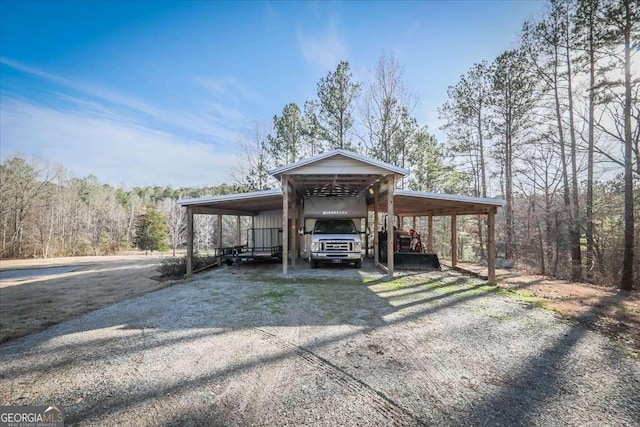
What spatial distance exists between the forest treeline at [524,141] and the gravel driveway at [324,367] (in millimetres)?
9097

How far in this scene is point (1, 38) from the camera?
9914 mm

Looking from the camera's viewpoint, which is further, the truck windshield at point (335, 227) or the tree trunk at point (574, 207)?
the tree trunk at point (574, 207)

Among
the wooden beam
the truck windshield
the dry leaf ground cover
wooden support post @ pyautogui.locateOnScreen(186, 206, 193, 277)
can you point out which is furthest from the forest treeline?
wooden support post @ pyautogui.locateOnScreen(186, 206, 193, 277)

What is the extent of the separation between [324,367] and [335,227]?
7506 mm

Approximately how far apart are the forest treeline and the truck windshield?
28.6ft

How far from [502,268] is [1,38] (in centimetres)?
2273

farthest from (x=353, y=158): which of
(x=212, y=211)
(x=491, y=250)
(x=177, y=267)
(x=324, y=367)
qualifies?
(x=177, y=267)

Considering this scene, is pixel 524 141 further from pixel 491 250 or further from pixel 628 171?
pixel 491 250

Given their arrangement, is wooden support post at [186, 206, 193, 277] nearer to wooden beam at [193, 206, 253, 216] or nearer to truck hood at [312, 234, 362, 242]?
wooden beam at [193, 206, 253, 216]

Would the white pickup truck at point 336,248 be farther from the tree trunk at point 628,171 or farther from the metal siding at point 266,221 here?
the tree trunk at point 628,171

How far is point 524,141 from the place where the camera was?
14031mm

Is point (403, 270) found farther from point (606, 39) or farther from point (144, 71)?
point (144, 71)

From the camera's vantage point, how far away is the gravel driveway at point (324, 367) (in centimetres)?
231

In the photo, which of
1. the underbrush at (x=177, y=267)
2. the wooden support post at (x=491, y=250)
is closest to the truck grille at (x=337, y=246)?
the wooden support post at (x=491, y=250)
